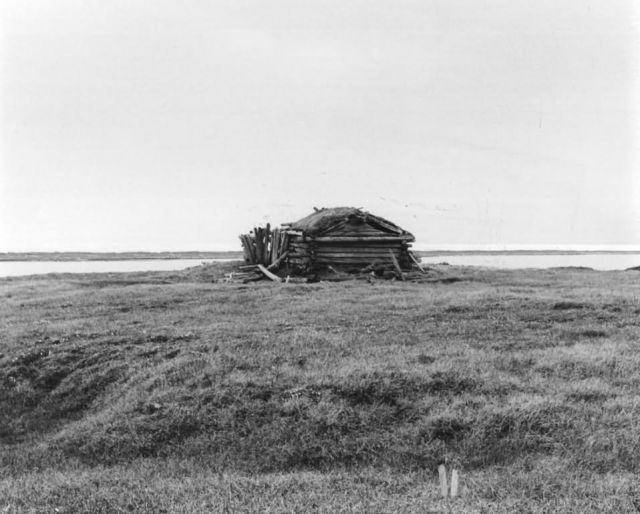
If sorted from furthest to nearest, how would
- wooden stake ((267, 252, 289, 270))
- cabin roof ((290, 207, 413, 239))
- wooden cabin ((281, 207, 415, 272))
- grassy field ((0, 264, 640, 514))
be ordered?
wooden stake ((267, 252, 289, 270)) < cabin roof ((290, 207, 413, 239)) < wooden cabin ((281, 207, 415, 272)) < grassy field ((0, 264, 640, 514))

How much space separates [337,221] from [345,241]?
1364mm

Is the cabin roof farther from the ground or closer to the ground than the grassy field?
farther from the ground

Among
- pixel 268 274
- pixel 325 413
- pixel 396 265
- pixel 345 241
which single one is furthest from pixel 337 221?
pixel 325 413

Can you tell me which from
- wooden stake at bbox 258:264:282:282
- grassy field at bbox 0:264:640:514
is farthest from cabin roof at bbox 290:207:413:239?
grassy field at bbox 0:264:640:514

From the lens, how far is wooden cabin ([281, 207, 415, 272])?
29.1 meters

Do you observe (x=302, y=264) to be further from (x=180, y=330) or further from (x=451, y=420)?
(x=451, y=420)

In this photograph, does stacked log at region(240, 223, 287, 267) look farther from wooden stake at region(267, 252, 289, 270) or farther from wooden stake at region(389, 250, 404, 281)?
wooden stake at region(389, 250, 404, 281)

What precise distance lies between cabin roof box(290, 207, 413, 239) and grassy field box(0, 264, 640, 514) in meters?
13.7

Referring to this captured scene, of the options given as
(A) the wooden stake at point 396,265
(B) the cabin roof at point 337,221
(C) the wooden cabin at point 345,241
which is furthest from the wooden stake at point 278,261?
(A) the wooden stake at point 396,265

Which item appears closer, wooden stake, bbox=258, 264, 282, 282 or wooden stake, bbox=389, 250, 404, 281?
wooden stake, bbox=258, 264, 282, 282

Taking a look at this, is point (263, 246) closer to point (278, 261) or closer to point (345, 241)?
point (278, 261)

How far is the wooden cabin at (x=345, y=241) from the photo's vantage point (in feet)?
95.6

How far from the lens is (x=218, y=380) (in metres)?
10.6

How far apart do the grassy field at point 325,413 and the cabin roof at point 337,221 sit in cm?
1372
